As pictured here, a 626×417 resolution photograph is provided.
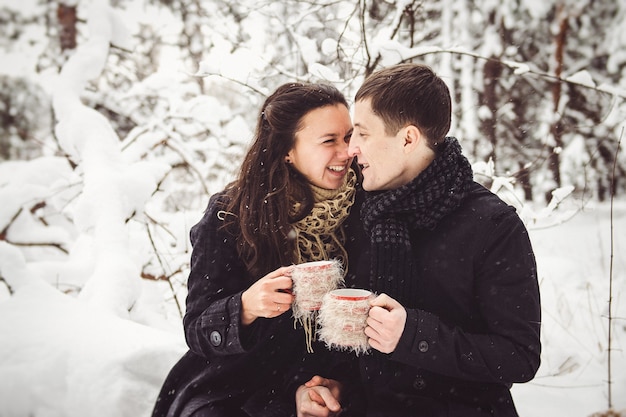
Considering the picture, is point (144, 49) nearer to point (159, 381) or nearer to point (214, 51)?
point (214, 51)

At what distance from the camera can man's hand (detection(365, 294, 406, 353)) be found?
163 cm

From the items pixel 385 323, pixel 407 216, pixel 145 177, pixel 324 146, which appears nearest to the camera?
pixel 385 323

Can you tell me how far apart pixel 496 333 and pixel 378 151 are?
95 centimetres

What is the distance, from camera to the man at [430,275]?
1.73 meters

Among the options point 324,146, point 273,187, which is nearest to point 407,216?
point 324,146

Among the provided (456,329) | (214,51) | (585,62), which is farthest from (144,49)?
(585,62)

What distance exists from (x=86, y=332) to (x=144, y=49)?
26.2ft

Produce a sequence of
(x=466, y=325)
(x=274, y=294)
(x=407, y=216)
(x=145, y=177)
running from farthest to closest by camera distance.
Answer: (x=145, y=177), (x=407, y=216), (x=466, y=325), (x=274, y=294)

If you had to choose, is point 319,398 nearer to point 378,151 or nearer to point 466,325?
point 466,325

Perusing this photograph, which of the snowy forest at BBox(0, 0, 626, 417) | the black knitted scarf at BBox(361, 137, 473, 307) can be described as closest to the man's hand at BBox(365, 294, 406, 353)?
the black knitted scarf at BBox(361, 137, 473, 307)

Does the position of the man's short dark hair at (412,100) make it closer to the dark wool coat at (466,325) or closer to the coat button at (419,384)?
the dark wool coat at (466,325)

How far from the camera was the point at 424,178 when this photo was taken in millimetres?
1971

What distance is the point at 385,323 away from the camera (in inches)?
64.1

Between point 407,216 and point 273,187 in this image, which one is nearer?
point 407,216
